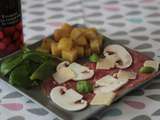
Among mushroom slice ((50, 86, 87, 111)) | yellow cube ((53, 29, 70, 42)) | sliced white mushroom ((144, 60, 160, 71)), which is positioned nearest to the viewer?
mushroom slice ((50, 86, 87, 111))

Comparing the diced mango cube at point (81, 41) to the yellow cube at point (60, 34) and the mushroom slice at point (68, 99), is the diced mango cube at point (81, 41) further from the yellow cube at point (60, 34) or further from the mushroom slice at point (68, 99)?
the mushroom slice at point (68, 99)

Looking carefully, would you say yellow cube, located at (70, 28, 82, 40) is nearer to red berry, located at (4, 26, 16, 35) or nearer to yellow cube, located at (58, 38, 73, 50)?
yellow cube, located at (58, 38, 73, 50)

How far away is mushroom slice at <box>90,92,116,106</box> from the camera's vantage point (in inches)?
30.0

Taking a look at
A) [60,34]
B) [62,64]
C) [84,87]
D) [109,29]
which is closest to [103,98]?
[84,87]

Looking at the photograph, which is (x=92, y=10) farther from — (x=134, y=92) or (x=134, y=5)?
(x=134, y=92)

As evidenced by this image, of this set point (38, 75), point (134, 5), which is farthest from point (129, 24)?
point (38, 75)

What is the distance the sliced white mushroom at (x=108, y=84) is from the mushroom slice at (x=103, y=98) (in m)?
0.01

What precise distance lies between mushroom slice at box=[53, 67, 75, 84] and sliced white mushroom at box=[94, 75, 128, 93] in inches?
2.3

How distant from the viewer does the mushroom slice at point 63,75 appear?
837 mm

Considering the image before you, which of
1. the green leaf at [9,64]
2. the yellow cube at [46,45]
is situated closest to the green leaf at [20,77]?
the green leaf at [9,64]

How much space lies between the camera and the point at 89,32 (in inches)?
37.9

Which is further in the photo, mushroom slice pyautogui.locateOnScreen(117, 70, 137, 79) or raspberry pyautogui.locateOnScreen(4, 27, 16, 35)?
raspberry pyautogui.locateOnScreen(4, 27, 16, 35)

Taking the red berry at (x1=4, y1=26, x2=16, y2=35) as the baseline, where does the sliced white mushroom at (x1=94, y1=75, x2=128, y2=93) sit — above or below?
below

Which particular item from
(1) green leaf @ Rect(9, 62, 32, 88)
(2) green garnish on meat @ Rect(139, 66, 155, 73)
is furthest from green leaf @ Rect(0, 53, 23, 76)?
(2) green garnish on meat @ Rect(139, 66, 155, 73)
